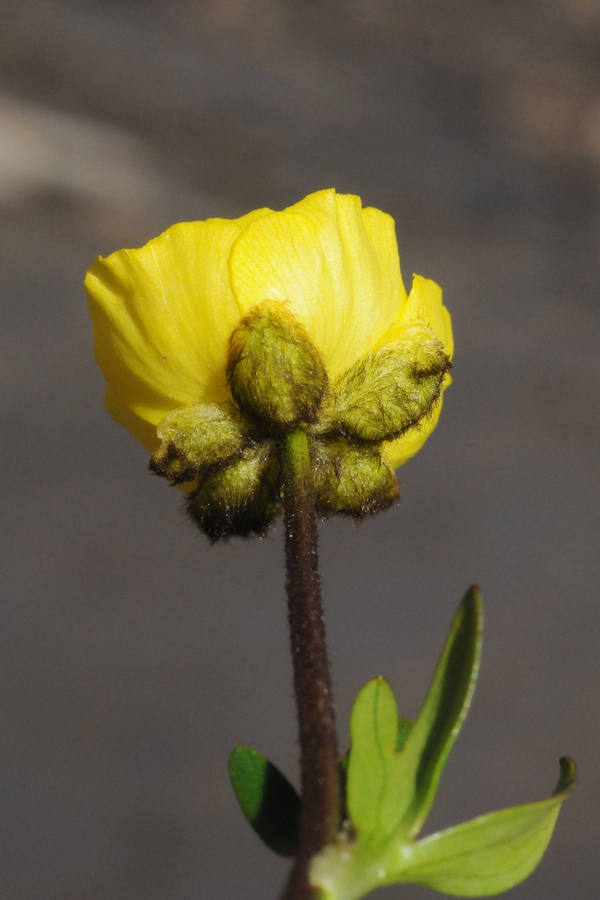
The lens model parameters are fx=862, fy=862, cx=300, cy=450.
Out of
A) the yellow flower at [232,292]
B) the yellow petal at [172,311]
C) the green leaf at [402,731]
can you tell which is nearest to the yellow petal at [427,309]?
the yellow flower at [232,292]

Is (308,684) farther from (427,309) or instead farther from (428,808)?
(427,309)

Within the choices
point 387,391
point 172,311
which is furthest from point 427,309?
point 172,311

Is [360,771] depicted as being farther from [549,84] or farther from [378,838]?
[549,84]

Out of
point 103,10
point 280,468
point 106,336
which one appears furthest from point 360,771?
point 103,10

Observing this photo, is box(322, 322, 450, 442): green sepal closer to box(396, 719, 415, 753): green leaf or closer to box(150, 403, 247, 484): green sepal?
box(150, 403, 247, 484): green sepal

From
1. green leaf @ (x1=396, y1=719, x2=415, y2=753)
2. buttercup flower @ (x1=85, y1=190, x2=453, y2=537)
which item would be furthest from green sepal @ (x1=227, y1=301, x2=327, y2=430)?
green leaf @ (x1=396, y1=719, x2=415, y2=753)

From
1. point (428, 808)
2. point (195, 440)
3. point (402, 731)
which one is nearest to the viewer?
point (428, 808)

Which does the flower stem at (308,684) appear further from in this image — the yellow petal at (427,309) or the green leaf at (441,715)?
the yellow petal at (427,309)
